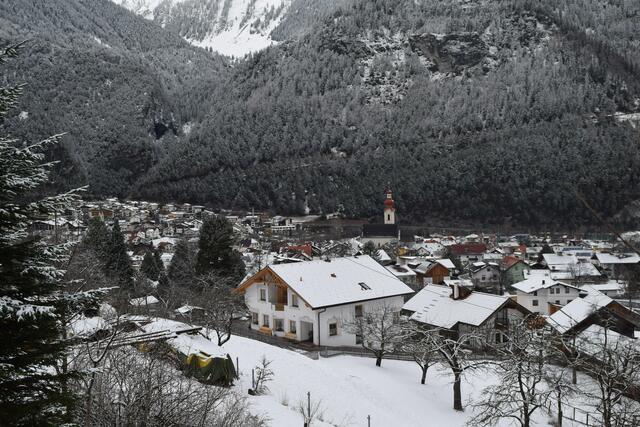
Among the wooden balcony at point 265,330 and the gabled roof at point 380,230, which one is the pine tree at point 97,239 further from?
the gabled roof at point 380,230

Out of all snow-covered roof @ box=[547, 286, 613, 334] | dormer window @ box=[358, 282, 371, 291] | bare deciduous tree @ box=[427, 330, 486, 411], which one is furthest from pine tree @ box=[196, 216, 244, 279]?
snow-covered roof @ box=[547, 286, 613, 334]

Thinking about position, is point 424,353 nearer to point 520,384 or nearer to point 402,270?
point 520,384

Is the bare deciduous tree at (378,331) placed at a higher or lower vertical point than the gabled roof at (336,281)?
lower

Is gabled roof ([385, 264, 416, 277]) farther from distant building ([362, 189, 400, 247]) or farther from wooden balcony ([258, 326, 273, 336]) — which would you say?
distant building ([362, 189, 400, 247])

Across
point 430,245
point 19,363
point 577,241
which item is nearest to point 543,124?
point 577,241

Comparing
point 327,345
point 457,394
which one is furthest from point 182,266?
point 457,394

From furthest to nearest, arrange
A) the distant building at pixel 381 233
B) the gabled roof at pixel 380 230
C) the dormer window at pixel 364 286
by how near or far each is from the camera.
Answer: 1. the gabled roof at pixel 380 230
2. the distant building at pixel 381 233
3. the dormer window at pixel 364 286

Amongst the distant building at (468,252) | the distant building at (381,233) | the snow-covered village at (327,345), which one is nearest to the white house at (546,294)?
the snow-covered village at (327,345)
